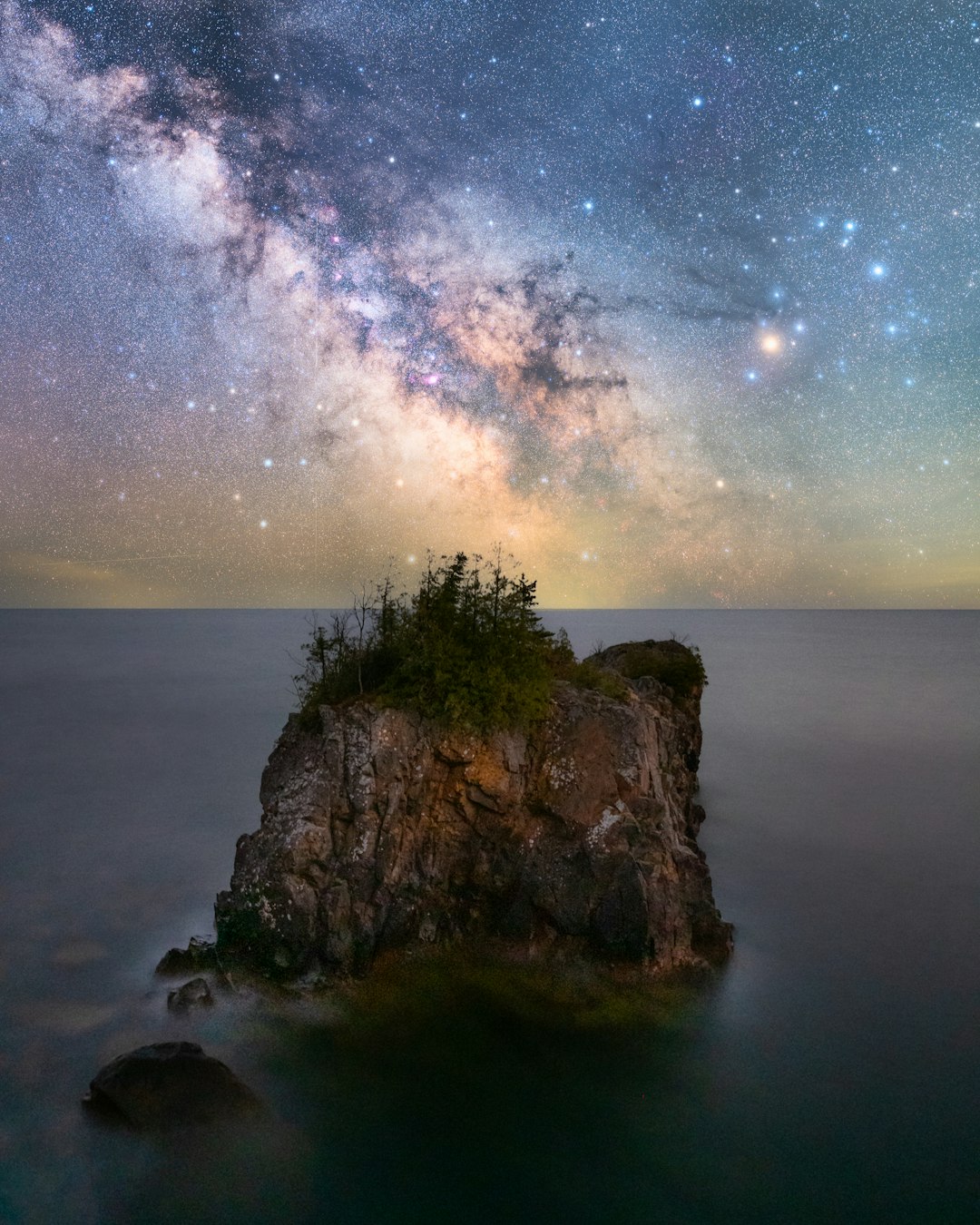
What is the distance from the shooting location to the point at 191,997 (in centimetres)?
1800

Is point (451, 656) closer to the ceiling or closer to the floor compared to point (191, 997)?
closer to the ceiling

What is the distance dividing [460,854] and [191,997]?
283 inches

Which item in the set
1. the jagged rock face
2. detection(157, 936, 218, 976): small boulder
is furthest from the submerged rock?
detection(157, 936, 218, 976): small boulder

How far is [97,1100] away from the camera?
1459cm

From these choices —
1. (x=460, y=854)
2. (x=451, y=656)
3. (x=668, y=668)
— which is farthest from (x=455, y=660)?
(x=668, y=668)

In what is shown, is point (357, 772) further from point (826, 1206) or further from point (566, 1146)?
point (826, 1206)

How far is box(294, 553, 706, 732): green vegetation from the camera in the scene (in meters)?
20.1

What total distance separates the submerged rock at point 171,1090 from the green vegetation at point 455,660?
28.6 ft

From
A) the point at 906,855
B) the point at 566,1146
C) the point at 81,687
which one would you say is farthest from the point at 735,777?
the point at 81,687

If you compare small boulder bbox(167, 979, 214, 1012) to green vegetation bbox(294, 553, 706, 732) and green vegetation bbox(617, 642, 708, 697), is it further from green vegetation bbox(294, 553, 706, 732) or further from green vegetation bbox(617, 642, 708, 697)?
green vegetation bbox(617, 642, 708, 697)

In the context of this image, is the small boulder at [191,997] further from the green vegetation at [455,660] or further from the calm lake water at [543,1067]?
the green vegetation at [455,660]

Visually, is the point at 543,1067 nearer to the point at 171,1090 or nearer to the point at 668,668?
the point at 171,1090

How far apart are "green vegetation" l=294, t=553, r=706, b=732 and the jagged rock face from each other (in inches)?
27.9

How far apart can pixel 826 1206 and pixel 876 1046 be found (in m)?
5.59
